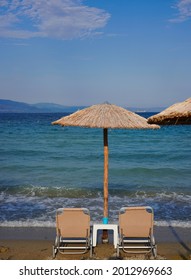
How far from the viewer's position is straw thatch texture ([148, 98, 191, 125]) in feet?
15.8

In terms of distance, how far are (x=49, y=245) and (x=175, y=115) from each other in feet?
13.0

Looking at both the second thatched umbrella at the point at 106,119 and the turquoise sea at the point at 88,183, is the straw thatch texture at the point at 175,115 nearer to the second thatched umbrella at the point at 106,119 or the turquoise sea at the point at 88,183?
the second thatched umbrella at the point at 106,119

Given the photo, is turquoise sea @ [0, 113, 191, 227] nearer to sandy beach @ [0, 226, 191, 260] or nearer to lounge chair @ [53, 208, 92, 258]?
sandy beach @ [0, 226, 191, 260]

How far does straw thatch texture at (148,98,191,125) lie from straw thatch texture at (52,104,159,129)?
0.86m

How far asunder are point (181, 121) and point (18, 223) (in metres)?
5.19

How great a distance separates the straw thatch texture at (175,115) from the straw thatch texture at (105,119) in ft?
2.83

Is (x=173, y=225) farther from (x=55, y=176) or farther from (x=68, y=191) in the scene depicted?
(x=55, y=176)

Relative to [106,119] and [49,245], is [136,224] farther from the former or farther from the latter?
→ [49,245]

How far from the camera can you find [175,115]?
4895mm

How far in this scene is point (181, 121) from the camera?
212 inches

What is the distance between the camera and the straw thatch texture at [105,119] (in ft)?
20.3

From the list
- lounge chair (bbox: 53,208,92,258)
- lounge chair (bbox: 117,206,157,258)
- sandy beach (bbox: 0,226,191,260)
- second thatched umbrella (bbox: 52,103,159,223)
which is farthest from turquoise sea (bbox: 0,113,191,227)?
second thatched umbrella (bbox: 52,103,159,223)

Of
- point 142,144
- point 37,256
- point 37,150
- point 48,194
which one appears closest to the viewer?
point 37,256

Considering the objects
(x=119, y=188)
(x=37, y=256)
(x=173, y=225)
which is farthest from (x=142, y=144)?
(x=37, y=256)
